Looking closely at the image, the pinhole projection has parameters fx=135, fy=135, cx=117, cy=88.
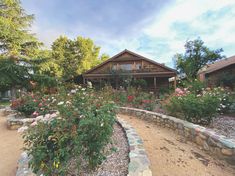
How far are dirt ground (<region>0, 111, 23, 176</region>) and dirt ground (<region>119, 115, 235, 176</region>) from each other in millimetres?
2657

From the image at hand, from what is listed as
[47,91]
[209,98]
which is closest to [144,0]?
[209,98]

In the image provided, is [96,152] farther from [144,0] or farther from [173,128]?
[144,0]

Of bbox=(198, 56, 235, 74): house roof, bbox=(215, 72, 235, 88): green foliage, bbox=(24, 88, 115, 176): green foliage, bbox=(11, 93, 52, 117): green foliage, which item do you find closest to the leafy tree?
bbox=(11, 93, 52, 117): green foliage

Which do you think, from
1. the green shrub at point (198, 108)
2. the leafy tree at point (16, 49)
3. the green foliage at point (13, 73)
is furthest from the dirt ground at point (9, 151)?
the leafy tree at point (16, 49)

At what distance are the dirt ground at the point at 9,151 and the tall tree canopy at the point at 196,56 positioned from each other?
1612 centimetres

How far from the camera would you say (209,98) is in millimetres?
3914

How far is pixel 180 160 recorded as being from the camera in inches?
101

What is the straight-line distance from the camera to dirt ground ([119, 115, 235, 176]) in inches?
88.6

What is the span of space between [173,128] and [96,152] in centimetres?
302

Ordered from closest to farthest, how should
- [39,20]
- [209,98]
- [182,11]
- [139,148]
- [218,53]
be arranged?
[139,148], [209,98], [182,11], [218,53], [39,20]

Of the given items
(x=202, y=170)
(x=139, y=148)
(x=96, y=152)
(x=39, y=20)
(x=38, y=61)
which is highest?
(x=39, y=20)

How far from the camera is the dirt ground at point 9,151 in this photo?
2587mm

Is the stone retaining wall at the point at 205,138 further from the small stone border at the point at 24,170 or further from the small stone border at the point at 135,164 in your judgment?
the small stone border at the point at 24,170

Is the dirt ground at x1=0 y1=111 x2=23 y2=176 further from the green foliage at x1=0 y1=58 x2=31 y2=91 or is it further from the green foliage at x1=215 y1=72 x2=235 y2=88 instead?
the green foliage at x1=215 y1=72 x2=235 y2=88
